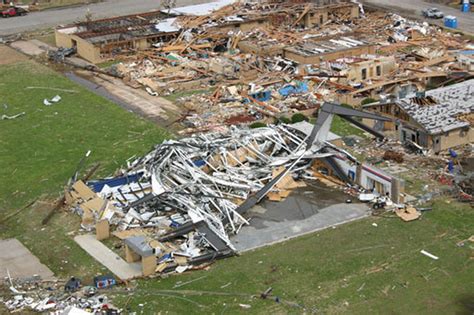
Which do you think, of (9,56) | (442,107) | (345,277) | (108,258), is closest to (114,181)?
(108,258)

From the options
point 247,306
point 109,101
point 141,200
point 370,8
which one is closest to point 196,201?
point 141,200

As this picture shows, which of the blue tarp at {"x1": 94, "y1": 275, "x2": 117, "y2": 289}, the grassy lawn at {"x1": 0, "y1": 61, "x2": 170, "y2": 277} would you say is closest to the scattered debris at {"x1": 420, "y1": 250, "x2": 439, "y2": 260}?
the blue tarp at {"x1": 94, "y1": 275, "x2": 117, "y2": 289}

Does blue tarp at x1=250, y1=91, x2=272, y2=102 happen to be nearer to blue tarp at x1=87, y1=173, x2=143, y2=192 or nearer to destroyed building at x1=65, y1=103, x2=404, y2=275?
destroyed building at x1=65, y1=103, x2=404, y2=275

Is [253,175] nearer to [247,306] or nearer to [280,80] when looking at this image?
[247,306]

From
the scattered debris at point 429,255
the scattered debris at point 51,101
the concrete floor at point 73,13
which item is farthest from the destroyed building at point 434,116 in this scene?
the concrete floor at point 73,13

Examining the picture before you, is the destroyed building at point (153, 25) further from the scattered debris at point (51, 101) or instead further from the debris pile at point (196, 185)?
the debris pile at point (196, 185)
